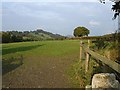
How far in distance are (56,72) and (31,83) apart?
2.97 m

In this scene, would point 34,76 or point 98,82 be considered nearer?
point 98,82

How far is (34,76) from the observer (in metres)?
12.2

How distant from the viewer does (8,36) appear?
44.8m

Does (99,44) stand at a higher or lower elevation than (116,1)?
lower

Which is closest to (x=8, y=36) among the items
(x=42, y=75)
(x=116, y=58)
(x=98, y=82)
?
(x=42, y=75)

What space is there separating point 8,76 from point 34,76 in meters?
1.06

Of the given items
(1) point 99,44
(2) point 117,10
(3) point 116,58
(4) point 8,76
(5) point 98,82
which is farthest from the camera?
(1) point 99,44

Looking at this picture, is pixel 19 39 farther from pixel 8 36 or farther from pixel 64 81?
pixel 64 81

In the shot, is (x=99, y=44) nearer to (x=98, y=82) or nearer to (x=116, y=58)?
(x=116, y=58)

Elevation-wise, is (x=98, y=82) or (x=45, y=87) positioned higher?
(x=98, y=82)

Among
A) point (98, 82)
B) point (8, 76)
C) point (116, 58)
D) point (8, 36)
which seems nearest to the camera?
point (98, 82)

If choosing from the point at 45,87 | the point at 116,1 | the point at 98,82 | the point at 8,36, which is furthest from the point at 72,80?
the point at 8,36

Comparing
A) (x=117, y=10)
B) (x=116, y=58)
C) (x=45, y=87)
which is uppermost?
(x=117, y=10)

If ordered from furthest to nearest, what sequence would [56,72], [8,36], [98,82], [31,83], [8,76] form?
1. [8,36]
2. [56,72]
3. [8,76]
4. [31,83]
5. [98,82]
